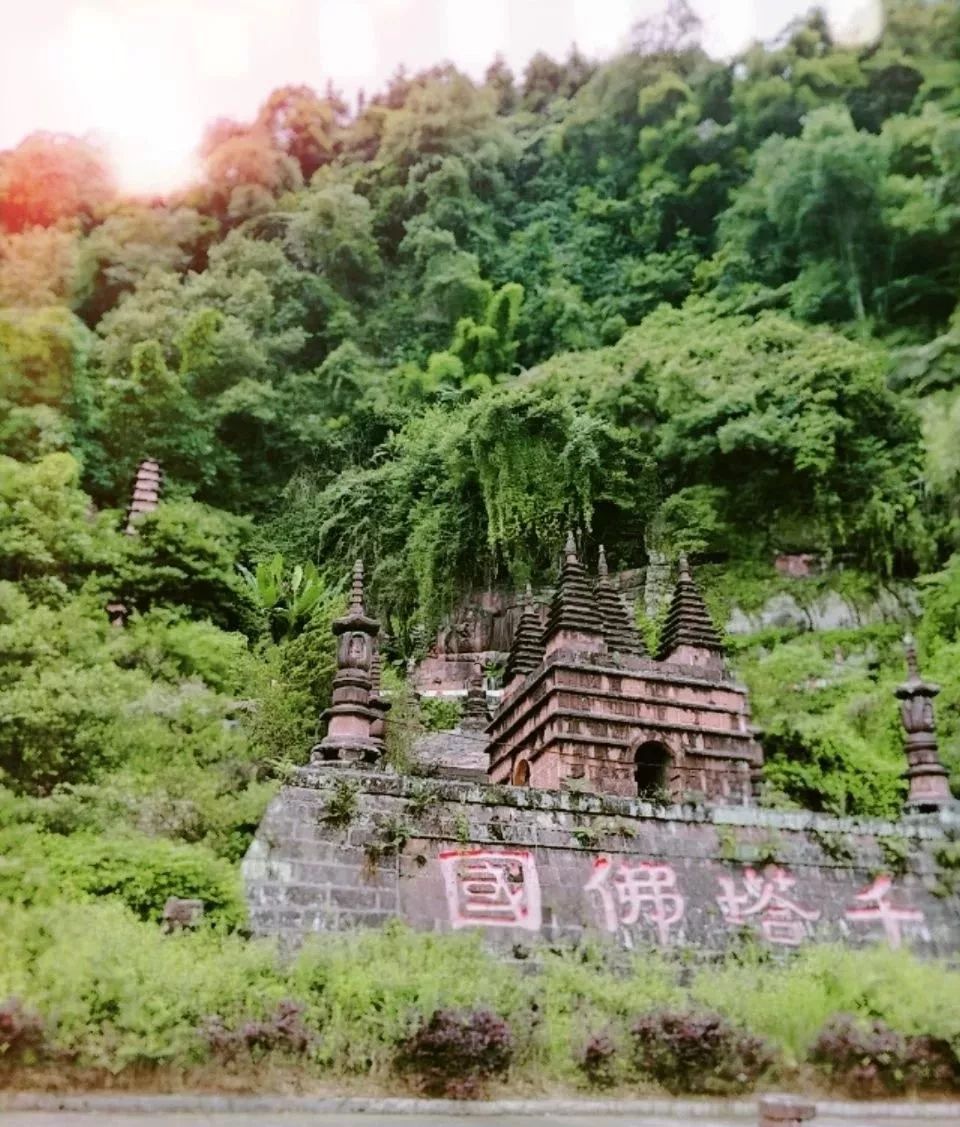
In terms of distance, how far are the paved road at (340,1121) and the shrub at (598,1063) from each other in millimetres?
383

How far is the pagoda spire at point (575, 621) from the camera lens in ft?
47.8

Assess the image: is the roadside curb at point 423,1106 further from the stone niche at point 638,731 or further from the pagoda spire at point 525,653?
the pagoda spire at point 525,653

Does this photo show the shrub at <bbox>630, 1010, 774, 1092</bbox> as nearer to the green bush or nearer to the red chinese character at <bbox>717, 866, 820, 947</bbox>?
the red chinese character at <bbox>717, 866, 820, 947</bbox>

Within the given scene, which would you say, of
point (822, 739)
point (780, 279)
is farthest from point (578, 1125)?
point (780, 279)

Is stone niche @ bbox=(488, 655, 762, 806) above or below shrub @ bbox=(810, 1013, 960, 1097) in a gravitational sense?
above

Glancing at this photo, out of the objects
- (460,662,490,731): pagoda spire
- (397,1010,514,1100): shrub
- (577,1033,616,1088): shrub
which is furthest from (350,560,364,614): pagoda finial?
(460,662,490,731): pagoda spire

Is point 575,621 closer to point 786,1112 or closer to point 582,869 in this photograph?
point 582,869

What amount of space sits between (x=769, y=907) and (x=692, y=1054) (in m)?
4.00

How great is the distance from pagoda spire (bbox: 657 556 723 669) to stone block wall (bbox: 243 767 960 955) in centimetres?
407

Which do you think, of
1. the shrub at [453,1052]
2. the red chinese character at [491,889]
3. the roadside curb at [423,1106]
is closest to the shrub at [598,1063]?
the roadside curb at [423,1106]

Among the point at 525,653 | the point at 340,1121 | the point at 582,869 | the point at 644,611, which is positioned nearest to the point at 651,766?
the point at 525,653

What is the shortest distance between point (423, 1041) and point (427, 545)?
20910mm

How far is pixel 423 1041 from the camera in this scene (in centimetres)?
691

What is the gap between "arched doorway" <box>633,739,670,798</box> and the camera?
1412cm
